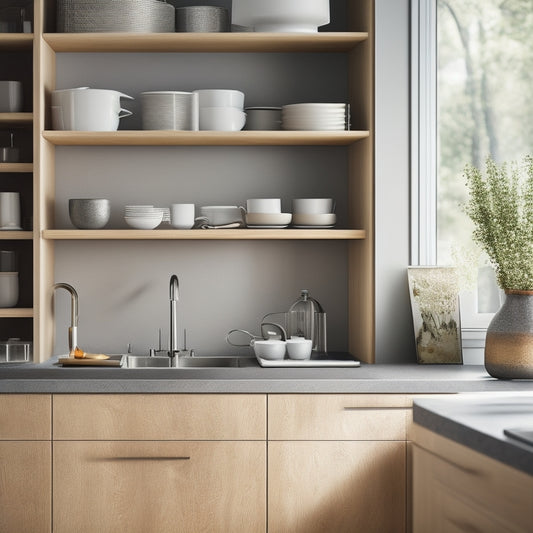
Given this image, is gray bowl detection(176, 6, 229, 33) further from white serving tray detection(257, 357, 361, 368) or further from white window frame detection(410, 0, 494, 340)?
white serving tray detection(257, 357, 361, 368)

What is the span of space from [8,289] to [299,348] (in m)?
1.20

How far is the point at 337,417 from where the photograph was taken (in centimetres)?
274

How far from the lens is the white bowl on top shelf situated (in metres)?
2.99

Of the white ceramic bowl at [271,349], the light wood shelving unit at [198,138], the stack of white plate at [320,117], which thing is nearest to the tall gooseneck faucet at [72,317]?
the light wood shelving unit at [198,138]

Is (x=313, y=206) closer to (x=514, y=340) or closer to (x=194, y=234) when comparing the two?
(x=194, y=234)

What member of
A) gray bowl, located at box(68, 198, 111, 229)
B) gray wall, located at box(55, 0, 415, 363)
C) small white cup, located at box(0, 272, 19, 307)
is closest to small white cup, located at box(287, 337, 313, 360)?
gray wall, located at box(55, 0, 415, 363)

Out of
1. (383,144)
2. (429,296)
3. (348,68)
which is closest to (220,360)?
(429,296)

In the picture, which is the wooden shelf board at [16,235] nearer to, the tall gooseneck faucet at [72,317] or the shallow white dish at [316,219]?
the tall gooseneck faucet at [72,317]

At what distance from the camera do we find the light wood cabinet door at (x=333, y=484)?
2.74 metres

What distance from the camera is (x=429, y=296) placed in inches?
124

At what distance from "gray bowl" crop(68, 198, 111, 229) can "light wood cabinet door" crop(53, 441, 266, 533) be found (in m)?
0.89

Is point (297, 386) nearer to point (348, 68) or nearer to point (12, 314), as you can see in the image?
point (12, 314)

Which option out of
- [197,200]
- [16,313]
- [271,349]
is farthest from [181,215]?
[16,313]

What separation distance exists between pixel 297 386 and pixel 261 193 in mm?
1026
